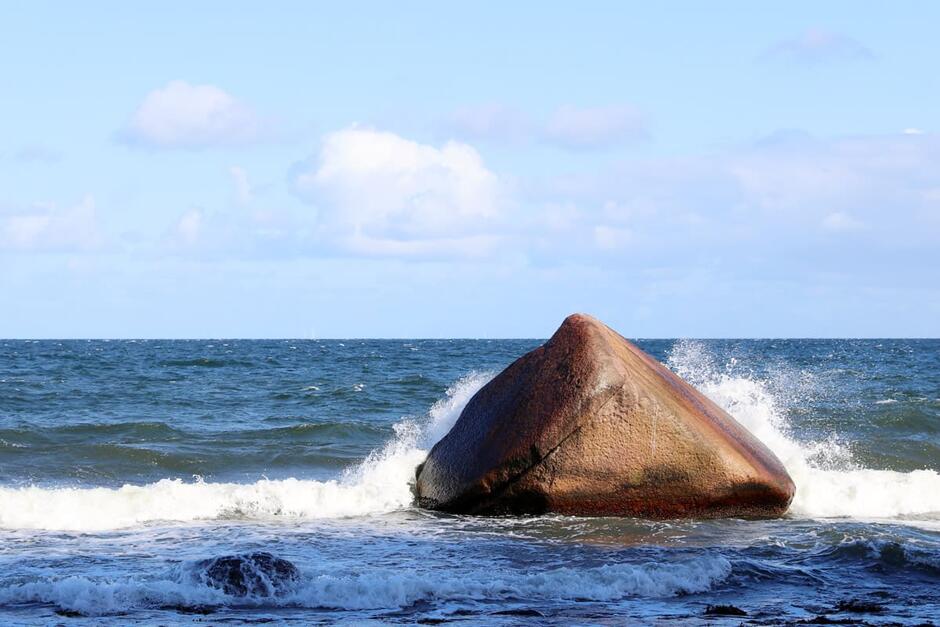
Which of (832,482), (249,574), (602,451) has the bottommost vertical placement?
(249,574)

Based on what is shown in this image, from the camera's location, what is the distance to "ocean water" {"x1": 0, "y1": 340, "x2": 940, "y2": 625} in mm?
7043

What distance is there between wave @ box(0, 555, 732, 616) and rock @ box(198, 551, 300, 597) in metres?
0.06

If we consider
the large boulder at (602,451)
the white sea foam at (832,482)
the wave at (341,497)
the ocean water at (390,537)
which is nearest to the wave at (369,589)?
the ocean water at (390,537)

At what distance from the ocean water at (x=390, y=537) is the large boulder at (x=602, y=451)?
0.22m

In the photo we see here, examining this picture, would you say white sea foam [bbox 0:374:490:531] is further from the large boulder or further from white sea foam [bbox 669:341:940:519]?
white sea foam [bbox 669:341:940:519]

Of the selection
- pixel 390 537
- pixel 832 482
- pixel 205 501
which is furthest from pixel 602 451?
pixel 205 501

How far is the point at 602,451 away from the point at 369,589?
10.8ft

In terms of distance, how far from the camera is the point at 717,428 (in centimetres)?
1048

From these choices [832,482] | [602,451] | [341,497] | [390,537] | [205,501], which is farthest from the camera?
[832,482]

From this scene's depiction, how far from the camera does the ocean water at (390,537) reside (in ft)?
23.1

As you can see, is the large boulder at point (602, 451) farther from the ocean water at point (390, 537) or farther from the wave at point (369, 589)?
the wave at point (369, 589)

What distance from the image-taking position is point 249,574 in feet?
24.4

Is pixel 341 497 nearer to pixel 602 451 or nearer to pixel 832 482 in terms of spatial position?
pixel 602 451

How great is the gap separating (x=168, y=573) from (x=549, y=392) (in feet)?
13.0
